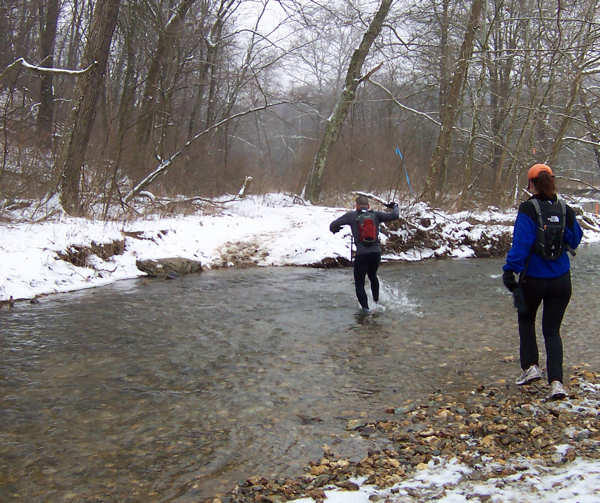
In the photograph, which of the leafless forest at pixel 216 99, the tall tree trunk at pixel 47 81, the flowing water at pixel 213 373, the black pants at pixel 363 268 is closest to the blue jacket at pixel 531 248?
the flowing water at pixel 213 373

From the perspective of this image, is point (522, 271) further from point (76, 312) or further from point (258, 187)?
point (258, 187)

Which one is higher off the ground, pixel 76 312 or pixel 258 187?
pixel 258 187

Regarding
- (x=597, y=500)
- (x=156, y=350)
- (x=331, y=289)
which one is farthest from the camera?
(x=331, y=289)

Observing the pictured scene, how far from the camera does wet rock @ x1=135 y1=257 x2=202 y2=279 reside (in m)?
12.7

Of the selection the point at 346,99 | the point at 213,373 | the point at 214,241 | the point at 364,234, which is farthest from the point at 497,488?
the point at 346,99

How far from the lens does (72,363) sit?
6.61m

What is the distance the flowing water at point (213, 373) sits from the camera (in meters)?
4.29

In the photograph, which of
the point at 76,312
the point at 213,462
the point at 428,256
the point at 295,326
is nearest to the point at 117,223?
the point at 76,312

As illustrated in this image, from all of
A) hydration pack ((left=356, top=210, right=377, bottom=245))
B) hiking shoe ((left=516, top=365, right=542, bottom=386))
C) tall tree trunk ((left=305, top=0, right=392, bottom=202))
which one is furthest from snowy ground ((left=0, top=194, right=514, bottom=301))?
hiking shoe ((left=516, top=365, right=542, bottom=386))

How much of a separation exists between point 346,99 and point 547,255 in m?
19.3

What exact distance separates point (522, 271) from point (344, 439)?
8.08 ft

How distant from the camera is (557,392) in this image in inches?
206

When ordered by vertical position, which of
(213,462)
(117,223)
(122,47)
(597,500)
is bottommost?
(213,462)

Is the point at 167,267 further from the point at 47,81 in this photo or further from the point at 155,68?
the point at 47,81
